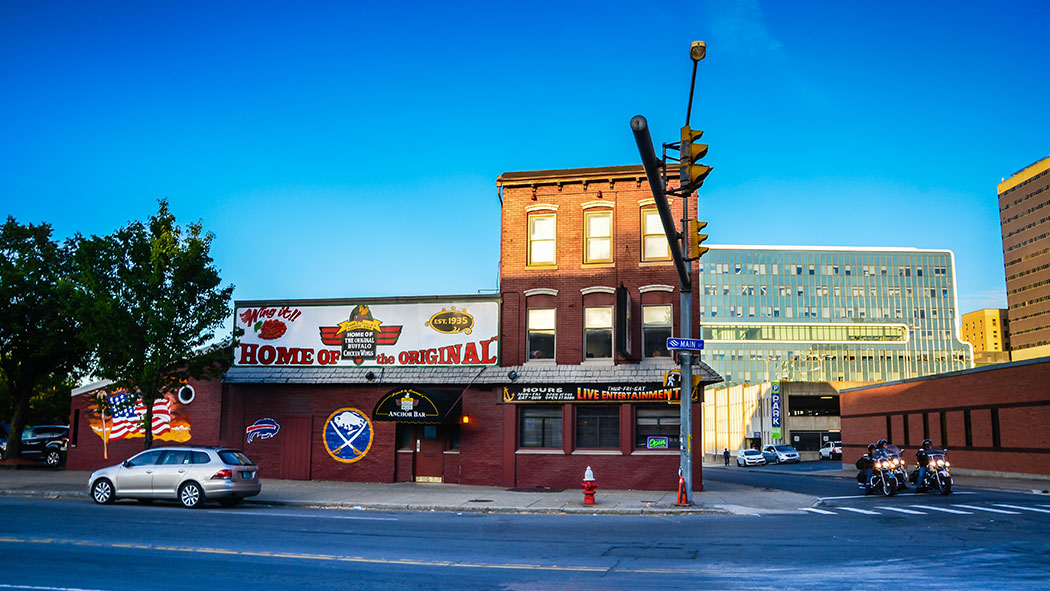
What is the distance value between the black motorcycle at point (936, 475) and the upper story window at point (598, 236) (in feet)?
38.4

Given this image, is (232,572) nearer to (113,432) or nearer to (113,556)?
(113,556)

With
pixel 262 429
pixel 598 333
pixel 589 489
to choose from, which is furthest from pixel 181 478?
pixel 598 333

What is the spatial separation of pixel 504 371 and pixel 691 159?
15116 millimetres

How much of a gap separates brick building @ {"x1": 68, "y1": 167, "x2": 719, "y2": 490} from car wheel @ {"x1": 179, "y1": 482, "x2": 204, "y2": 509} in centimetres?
738

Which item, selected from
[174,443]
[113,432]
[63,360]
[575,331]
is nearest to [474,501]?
[575,331]

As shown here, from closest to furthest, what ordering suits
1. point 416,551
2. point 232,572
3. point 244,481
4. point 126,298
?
point 232,572
point 416,551
point 244,481
point 126,298

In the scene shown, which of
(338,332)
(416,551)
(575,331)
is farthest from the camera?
(338,332)

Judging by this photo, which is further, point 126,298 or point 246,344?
point 246,344

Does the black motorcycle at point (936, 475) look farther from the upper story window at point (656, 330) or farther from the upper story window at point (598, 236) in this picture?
the upper story window at point (598, 236)

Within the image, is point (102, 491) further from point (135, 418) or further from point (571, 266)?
point (571, 266)

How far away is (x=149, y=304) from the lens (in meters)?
23.9

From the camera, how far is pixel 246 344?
93.4 ft

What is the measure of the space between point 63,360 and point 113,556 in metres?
28.1

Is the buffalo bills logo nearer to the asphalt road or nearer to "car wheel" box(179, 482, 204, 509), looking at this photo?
"car wheel" box(179, 482, 204, 509)
